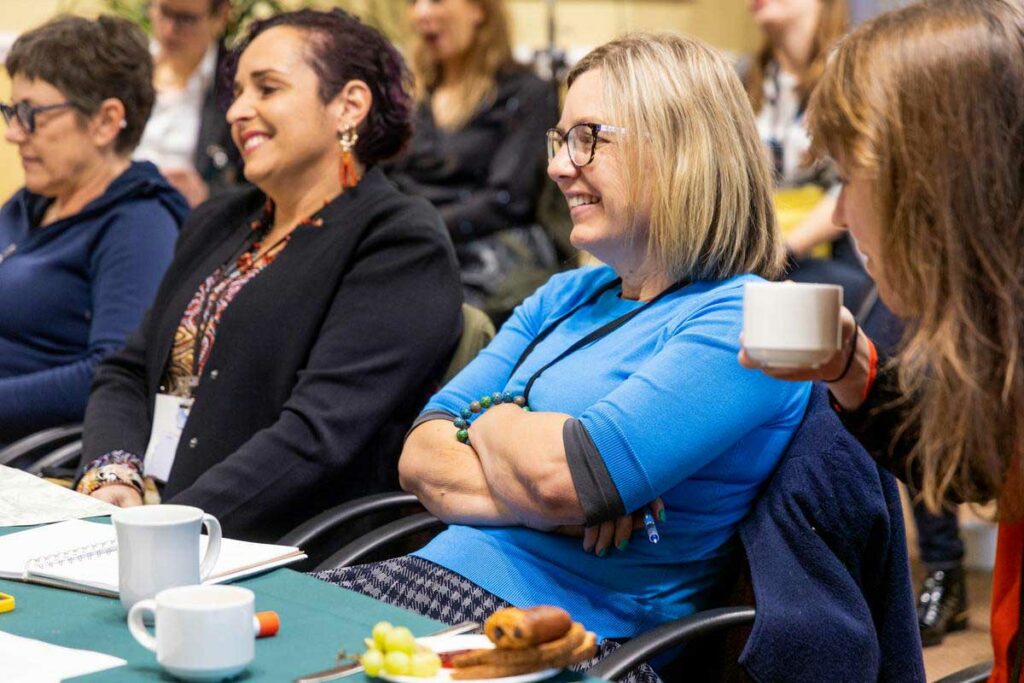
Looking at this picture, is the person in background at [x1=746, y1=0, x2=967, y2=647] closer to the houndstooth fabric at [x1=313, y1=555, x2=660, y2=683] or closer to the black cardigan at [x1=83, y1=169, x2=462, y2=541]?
the black cardigan at [x1=83, y1=169, x2=462, y2=541]

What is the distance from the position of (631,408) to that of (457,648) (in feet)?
1.92

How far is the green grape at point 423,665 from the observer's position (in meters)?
1.16

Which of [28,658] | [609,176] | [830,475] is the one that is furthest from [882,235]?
[28,658]

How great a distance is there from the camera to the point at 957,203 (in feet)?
4.21

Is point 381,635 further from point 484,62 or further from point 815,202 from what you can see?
point 484,62

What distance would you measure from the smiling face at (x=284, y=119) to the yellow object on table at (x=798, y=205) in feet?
4.79

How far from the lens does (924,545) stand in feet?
11.1

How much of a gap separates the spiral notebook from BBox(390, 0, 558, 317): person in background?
230 centimetres

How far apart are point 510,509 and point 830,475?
0.44 meters

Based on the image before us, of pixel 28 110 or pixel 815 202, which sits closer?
pixel 28 110

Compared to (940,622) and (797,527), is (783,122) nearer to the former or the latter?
(940,622)

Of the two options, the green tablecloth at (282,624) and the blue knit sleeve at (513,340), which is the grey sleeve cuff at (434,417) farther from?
the green tablecloth at (282,624)

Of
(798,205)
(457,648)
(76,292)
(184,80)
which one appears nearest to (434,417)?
(457,648)

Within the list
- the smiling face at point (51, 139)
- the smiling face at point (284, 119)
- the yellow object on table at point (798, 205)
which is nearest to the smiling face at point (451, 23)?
the yellow object on table at point (798, 205)
